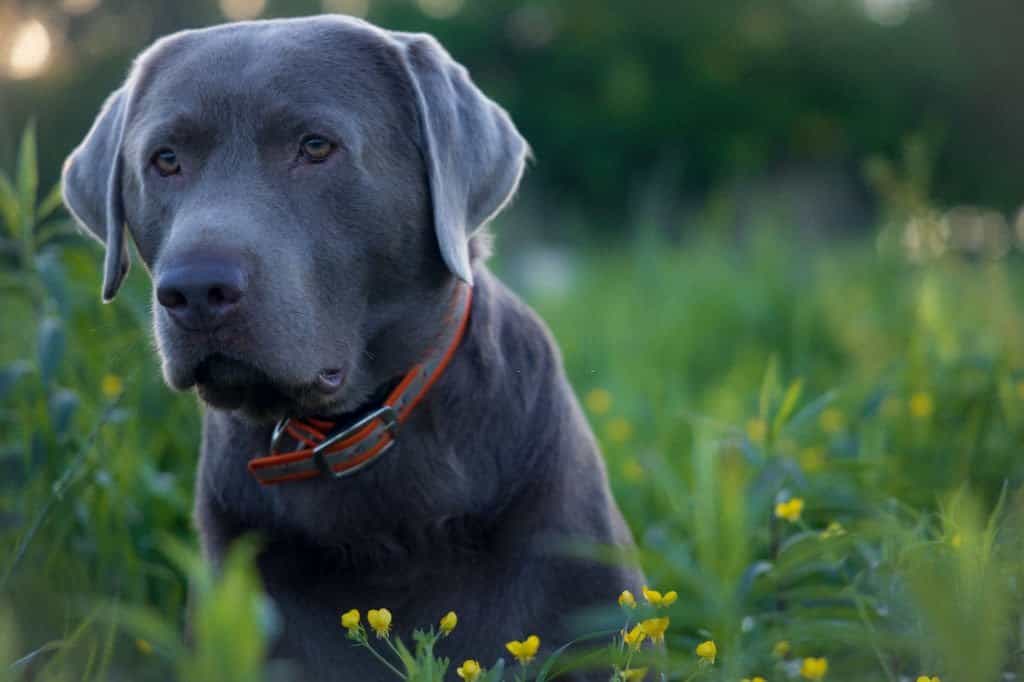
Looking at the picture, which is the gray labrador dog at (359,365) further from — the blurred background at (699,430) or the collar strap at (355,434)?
the blurred background at (699,430)

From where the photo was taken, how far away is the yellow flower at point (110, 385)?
3.71 m

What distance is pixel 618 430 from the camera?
427 cm

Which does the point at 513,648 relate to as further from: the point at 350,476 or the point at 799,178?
the point at 799,178

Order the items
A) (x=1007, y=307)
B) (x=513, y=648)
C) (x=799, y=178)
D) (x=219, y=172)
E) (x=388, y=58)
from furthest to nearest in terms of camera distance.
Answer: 1. (x=799, y=178)
2. (x=1007, y=307)
3. (x=388, y=58)
4. (x=219, y=172)
5. (x=513, y=648)

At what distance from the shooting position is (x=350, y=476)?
263cm

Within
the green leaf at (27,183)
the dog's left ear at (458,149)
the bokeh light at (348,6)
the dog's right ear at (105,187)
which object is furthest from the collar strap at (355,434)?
the bokeh light at (348,6)

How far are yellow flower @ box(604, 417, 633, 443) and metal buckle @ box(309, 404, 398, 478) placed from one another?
1632mm

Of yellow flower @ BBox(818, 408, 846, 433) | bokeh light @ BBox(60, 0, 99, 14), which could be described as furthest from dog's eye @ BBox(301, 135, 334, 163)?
bokeh light @ BBox(60, 0, 99, 14)

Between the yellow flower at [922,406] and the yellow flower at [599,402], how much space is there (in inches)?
42.8

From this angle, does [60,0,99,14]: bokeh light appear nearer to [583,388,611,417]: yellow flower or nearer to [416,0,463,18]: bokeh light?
[416,0,463,18]: bokeh light

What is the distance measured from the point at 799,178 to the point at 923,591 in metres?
11.1

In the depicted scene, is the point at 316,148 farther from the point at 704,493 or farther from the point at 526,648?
the point at 704,493

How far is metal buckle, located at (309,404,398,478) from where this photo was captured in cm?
259

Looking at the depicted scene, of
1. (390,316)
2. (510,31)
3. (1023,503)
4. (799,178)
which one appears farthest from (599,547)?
(510,31)
